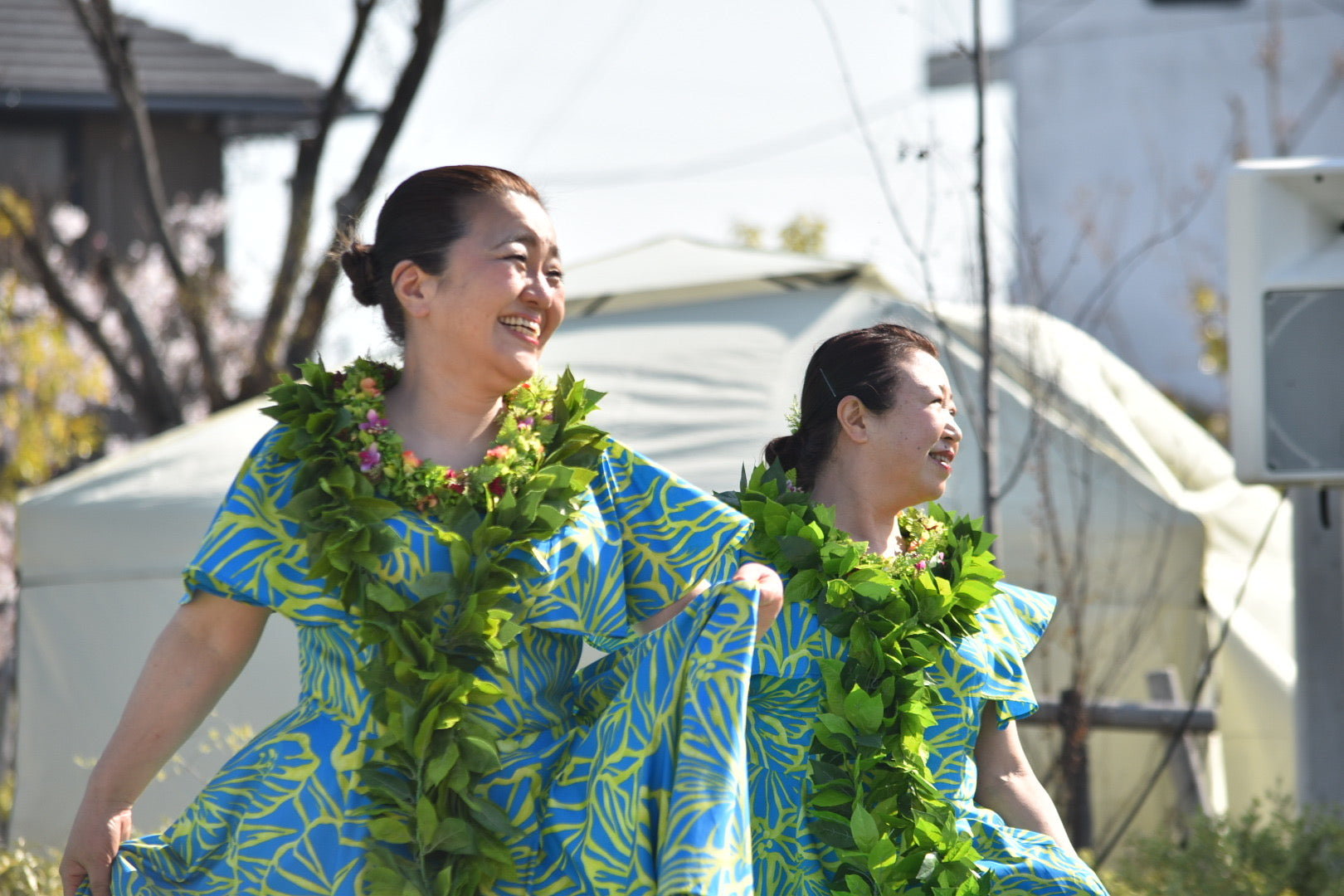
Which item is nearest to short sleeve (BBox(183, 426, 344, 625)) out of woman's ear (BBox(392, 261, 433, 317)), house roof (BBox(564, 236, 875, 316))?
woman's ear (BBox(392, 261, 433, 317))

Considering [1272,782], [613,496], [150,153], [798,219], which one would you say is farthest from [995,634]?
[798,219]

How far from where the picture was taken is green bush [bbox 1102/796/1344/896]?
12.9 ft

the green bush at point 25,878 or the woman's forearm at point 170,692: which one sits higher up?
the woman's forearm at point 170,692

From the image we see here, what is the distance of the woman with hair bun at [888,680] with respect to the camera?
2.33 metres

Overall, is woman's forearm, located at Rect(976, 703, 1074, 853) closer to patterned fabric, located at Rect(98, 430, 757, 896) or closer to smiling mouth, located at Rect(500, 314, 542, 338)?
patterned fabric, located at Rect(98, 430, 757, 896)

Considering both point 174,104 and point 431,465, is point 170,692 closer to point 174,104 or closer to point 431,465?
point 431,465

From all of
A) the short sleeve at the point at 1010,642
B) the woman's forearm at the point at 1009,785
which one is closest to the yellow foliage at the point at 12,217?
the short sleeve at the point at 1010,642

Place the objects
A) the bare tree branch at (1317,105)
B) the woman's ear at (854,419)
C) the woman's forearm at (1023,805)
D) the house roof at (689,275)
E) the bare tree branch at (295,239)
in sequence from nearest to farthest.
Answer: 1. the woman's forearm at (1023,805)
2. the woman's ear at (854,419)
3. the house roof at (689,275)
4. the bare tree branch at (295,239)
5. the bare tree branch at (1317,105)

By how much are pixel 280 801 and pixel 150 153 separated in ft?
15.7

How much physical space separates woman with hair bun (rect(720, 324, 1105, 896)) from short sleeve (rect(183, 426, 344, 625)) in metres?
0.74

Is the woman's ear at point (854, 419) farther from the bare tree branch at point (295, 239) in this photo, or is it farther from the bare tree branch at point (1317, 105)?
the bare tree branch at point (1317, 105)

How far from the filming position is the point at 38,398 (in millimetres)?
9781

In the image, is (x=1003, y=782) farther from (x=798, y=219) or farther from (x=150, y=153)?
(x=798, y=219)

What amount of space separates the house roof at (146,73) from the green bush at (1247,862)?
1030cm
